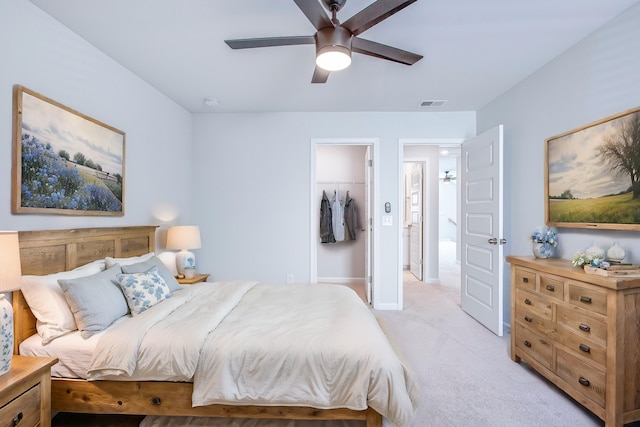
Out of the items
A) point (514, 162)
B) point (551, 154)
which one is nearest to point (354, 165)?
point (514, 162)

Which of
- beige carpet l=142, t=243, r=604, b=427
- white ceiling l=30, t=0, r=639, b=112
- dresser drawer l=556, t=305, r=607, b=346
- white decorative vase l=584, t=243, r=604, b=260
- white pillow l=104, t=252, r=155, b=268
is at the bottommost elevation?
beige carpet l=142, t=243, r=604, b=427

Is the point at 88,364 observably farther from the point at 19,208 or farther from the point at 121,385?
the point at 19,208

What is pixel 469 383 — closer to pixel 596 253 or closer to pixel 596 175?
pixel 596 253

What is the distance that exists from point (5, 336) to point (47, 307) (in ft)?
1.28

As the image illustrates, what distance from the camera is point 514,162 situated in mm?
2896

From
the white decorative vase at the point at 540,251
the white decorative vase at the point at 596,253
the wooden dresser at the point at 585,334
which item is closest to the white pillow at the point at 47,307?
the wooden dresser at the point at 585,334

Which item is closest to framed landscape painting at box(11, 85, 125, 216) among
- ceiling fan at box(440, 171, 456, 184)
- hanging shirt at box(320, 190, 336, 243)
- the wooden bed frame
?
the wooden bed frame

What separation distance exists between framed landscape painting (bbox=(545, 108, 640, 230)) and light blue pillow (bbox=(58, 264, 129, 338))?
312cm

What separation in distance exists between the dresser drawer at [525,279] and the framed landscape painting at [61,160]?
3.29 m

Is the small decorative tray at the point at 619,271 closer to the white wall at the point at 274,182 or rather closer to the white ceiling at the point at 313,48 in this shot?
the white ceiling at the point at 313,48

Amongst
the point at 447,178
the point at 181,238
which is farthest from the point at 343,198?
the point at 447,178

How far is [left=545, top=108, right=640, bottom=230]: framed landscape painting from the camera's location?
177cm

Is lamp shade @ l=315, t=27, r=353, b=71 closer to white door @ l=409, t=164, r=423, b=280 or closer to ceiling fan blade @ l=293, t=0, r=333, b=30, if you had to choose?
ceiling fan blade @ l=293, t=0, r=333, b=30

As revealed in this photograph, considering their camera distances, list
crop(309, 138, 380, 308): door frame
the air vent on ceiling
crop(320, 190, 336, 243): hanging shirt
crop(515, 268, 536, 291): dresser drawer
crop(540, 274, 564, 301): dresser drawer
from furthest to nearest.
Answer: crop(320, 190, 336, 243): hanging shirt, crop(309, 138, 380, 308): door frame, the air vent on ceiling, crop(515, 268, 536, 291): dresser drawer, crop(540, 274, 564, 301): dresser drawer
